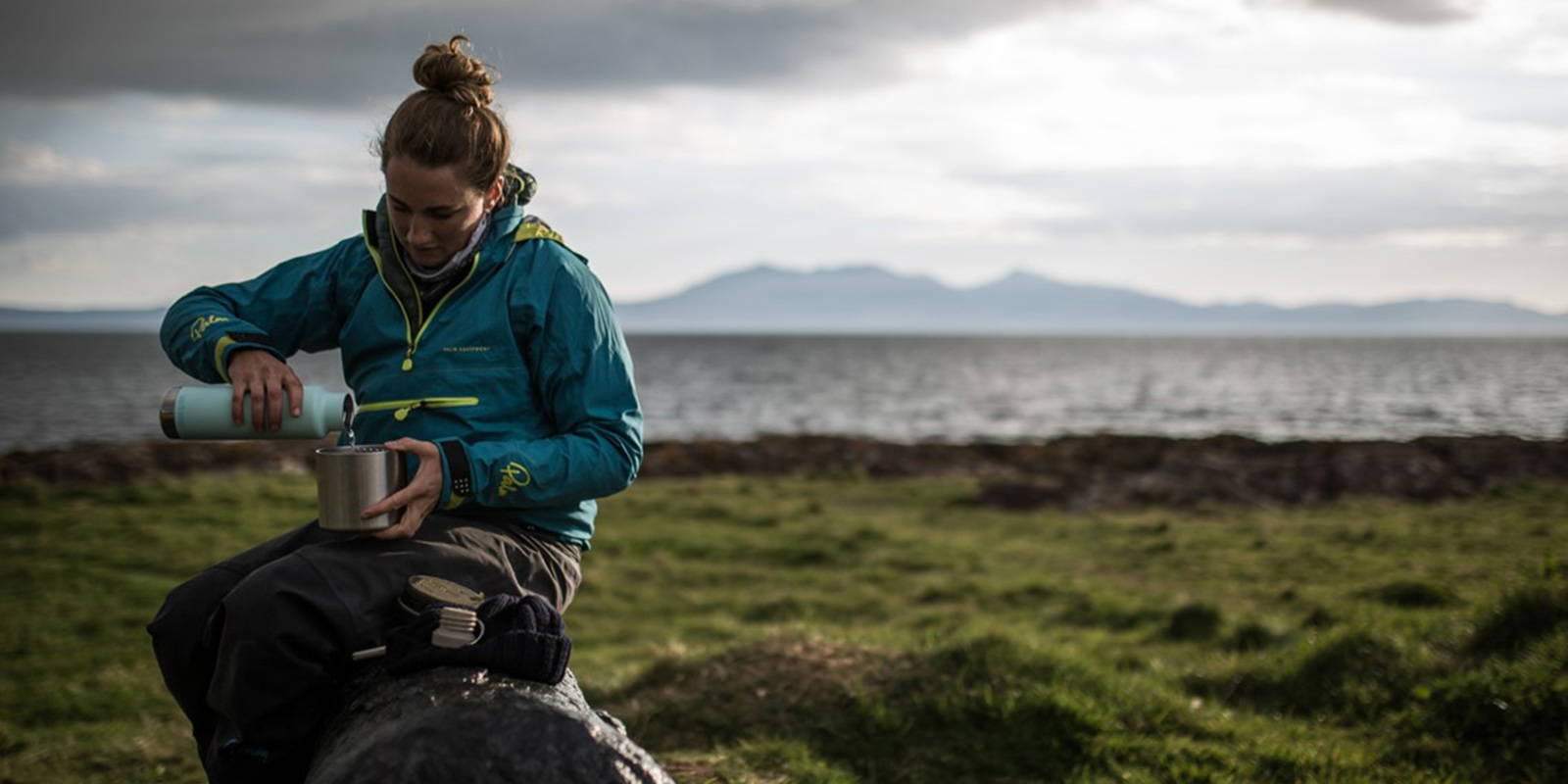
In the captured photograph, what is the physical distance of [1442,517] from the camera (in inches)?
806

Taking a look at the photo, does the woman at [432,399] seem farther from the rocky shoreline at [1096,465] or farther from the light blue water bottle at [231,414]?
the rocky shoreline at [1096,465]

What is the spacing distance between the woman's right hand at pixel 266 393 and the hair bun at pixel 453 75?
1041 millimetres

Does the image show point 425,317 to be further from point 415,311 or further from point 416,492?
point 416,492

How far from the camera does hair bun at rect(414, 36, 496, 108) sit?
12.5ft

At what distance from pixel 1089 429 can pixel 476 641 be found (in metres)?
49.2

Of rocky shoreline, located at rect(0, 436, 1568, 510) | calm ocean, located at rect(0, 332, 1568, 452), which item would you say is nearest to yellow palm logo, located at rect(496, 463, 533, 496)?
rocky shoreline, located at rect(0, 436, 1568, 510)

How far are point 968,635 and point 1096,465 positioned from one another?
22380 mm

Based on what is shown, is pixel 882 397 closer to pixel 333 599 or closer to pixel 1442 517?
pixel 1442 517

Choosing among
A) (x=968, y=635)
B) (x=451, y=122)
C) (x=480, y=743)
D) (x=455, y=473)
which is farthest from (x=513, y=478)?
(x=968, y=635)

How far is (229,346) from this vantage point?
3908 mm

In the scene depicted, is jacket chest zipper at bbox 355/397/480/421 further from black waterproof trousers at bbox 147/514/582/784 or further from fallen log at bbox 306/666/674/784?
fallen log at bbox 306/666/674/784

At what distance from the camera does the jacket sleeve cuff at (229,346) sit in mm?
3904

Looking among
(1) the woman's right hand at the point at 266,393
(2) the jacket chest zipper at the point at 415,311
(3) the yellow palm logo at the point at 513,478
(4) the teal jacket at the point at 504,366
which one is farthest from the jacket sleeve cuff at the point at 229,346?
(3) the yellow palm logo at the point at 513,478

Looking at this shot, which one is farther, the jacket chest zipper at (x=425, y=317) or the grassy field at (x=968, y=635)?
the grassy field at (x=968, y=635)
